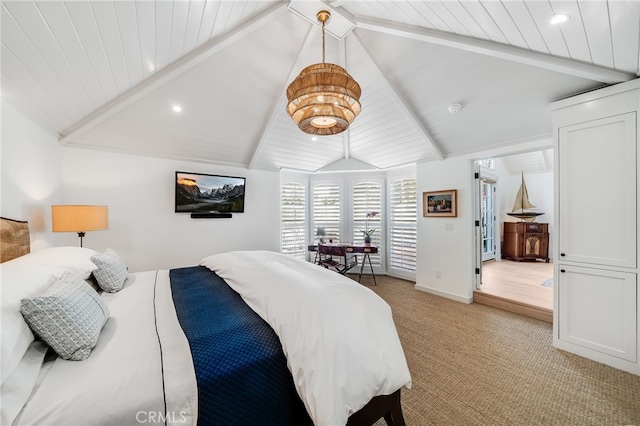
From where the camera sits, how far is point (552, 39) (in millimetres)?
1844

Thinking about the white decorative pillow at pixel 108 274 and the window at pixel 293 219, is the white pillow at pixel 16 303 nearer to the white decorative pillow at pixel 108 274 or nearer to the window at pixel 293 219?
the white decorative pillow at pixel 108 274

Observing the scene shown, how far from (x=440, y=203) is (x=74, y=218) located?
15.4ft

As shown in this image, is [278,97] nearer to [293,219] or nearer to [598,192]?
[293,219]

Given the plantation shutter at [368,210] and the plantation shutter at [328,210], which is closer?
the plantation shutter at [368,210]

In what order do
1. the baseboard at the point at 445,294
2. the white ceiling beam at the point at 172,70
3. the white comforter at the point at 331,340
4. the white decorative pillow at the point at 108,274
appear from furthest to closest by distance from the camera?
1. the baseboard at the point at 445,294
2. the white ceiling beam at the point at 172,70
3. the white decorative pillow at the point at 108,274
4. the white comforter at the point at 331,340

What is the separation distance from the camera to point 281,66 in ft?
9.58

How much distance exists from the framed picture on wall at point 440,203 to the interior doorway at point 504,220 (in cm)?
35

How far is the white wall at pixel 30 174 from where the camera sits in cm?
200

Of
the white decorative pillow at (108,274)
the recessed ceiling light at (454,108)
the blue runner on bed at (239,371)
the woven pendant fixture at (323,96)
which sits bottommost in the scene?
the blue runner on bed at (239,371)

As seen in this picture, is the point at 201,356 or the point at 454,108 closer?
the point at 201,356

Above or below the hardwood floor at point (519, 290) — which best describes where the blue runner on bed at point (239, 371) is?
above

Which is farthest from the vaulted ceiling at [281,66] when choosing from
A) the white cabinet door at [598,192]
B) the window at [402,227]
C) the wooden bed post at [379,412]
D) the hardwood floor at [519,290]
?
the wooden bed post at [379,412]

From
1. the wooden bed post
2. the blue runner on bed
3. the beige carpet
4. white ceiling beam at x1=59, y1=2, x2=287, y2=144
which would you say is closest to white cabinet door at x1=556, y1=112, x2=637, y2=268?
the beige carpet

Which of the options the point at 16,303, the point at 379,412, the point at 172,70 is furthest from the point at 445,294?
the point at 172,70
